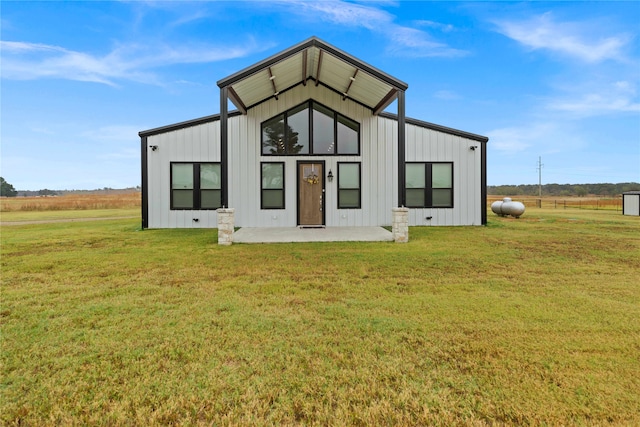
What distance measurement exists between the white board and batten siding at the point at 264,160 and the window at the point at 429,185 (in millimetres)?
678

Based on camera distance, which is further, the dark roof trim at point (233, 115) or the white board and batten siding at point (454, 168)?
the white board and batten siding at point (454, 168)

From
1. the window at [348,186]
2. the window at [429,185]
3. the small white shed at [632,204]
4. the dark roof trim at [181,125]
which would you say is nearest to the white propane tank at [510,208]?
the window at [429,185]

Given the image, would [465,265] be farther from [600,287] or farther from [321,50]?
[321,50]

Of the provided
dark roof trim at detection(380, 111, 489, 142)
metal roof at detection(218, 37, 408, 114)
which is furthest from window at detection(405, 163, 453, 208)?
metal roof at detection(218, 37, 408, 114)

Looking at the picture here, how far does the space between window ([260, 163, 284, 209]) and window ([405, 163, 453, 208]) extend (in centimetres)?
466

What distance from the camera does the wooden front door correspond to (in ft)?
36.6

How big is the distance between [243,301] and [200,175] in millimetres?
8625

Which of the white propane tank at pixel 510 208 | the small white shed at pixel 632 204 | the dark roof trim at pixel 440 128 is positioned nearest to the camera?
the dark roof trim at pixel 440 128

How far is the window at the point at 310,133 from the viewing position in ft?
Answer: 36.7

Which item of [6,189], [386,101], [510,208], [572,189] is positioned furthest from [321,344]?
[6,189]

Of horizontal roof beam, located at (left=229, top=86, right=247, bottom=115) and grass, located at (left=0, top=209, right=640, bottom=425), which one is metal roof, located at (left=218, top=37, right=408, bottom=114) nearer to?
horizontal roof beam, located at (left=229, top=86, right=247, bottom=115)

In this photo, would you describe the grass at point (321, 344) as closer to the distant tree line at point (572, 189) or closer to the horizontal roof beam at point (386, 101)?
the horizontal roof beam at point (386, 101)

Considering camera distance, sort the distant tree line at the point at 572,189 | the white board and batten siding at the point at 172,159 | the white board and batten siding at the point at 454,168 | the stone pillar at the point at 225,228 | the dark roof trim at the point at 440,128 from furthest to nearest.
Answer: the distant tree line at the point at 572,189, the white board and batten siding at the point at 454,168, the dark roof trim at the point at 440,128, the white board and batten siding at the point at 172,159, the stone pillar at the point at 225,228

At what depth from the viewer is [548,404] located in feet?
5.96
